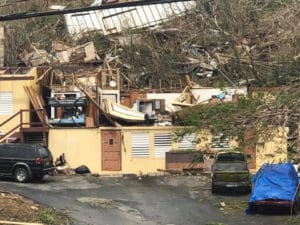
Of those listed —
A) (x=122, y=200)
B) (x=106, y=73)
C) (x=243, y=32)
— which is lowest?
(x=122, y=200)

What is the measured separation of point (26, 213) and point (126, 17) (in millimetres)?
30623

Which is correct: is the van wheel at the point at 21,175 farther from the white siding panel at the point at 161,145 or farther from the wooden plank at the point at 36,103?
the white siding panel at the point at 161,145

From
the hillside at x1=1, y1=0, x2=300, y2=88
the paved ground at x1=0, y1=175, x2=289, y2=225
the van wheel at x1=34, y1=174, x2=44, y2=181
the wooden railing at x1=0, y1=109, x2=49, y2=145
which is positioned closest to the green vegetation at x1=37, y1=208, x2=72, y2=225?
the paved ground at x1=0, y1=175, x2=289, y2=225

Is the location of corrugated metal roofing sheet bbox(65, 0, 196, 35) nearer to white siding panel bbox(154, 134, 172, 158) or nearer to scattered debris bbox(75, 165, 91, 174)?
white siding panel bbox(154, 134, 172, 158)

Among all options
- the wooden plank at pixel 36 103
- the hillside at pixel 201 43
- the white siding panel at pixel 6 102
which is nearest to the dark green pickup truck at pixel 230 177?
the hillside at pixel 201 43

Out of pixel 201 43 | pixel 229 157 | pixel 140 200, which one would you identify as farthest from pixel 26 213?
pixel 201 43

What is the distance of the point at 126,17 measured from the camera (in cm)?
4697

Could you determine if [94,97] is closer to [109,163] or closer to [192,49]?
[109,163]

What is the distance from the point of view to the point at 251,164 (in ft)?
118

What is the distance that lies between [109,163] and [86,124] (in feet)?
8.89

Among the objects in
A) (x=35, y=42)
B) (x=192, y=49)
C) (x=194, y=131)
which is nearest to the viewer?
(x=194, y=131)

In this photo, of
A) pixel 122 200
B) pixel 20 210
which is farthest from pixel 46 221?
pixel 122 200

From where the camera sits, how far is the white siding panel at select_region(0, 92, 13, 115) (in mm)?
37406

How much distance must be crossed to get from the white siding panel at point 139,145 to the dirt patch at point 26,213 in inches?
637
